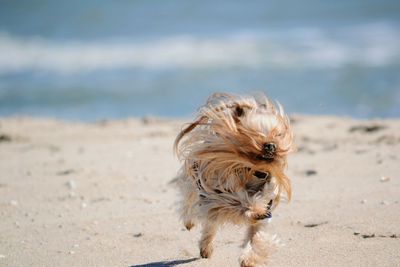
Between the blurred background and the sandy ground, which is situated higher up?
the sandy ground

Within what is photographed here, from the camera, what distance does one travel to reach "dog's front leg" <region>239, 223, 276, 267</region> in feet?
14.7

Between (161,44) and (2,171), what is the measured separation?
41.9ft

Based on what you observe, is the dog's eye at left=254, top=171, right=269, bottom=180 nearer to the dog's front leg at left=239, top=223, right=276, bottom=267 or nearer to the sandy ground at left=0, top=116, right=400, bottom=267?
the dog's front leg at left=239, top=223, right=276, bottom=267

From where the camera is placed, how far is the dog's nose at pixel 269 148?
4355 mm

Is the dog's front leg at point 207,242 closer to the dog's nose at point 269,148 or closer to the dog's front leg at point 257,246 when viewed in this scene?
the dog's front leg at point 257,246

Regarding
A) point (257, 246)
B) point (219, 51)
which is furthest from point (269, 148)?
point (219, 51)

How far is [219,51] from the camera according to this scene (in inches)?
723

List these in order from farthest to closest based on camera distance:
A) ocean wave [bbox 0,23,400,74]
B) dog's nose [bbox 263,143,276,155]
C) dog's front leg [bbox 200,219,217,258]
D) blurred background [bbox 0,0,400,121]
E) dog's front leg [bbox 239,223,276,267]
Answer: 1. ocean wave [bbox 0,23,400,74]
2. blurred background [bbox 0,0,400,121]
3. dog's front leg [bbox 200,219,217,258]
4. dog's front leg [bbox 239,223,276,267]
5. dog's nose [bbox 263,143,276,155]

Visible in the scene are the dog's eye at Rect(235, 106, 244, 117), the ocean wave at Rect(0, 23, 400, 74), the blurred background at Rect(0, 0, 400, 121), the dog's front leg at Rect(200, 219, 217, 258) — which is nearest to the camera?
the dog's eye at Rect(235, 106, 244, 117)

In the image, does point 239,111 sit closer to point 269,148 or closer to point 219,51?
point 269,148

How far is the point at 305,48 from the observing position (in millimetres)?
17656

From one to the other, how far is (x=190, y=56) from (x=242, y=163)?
13929 millimetres

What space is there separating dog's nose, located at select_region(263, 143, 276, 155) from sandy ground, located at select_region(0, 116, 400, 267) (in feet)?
2.71

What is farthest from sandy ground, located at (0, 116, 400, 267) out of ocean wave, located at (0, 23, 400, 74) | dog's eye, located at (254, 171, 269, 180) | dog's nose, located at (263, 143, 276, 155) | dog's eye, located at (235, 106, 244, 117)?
ocean wave, located at (0, 23, 400, 74)
